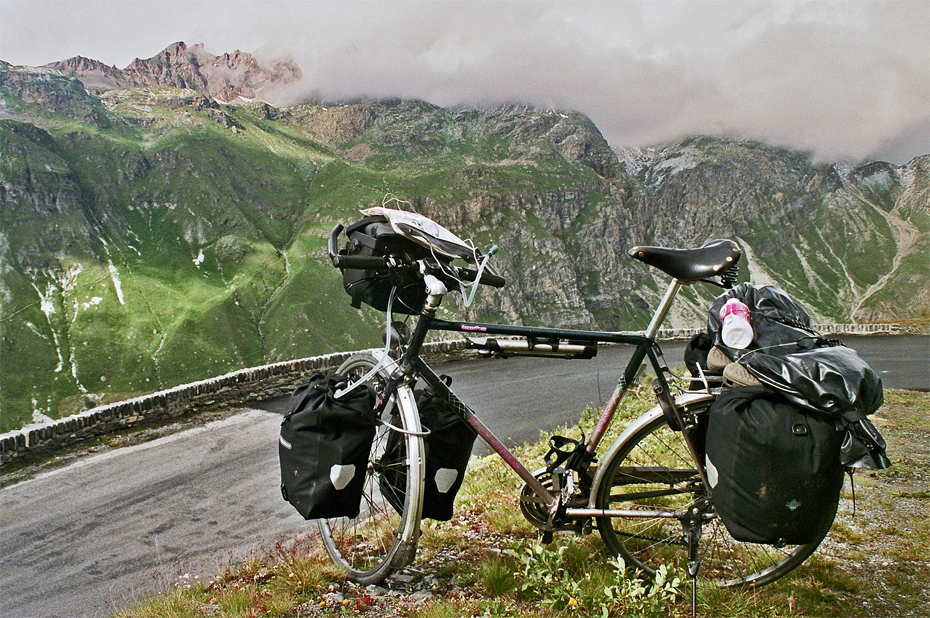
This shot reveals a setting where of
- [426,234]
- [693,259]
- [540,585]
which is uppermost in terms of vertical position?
[426,234]

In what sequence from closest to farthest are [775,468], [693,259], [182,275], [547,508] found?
1. [775,468]
2. [693,259]
3. [547,508]
4. [182,275]

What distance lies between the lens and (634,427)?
10.7 feet

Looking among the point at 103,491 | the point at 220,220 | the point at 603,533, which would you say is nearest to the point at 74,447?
the point at 103,491

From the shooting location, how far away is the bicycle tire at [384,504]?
311 cm

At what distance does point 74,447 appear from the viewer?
8445 mm

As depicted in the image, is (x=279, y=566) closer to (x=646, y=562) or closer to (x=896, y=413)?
(x=646, y=562)

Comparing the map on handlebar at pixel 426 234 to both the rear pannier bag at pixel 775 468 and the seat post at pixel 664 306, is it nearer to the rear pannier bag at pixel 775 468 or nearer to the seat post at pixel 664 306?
the seat post at pixel 664 306

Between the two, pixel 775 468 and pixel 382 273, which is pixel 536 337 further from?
pixel 775 468

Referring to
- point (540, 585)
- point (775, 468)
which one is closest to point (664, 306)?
point (775, 468)

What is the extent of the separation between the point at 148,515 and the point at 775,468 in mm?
6087

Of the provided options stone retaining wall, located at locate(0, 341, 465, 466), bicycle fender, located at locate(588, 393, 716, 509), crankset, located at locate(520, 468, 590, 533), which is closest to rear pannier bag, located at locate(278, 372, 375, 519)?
crankset, located at locate(520, 468, 590, 533)

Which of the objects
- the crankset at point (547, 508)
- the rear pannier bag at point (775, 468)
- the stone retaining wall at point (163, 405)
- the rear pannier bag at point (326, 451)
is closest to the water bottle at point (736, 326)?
the rear pannier bag at point (775, 468)

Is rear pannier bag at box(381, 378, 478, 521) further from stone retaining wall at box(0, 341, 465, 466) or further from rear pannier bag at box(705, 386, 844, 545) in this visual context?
stone retaining wall at box(0, 341, 465, 466)

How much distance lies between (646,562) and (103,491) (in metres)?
6.47
